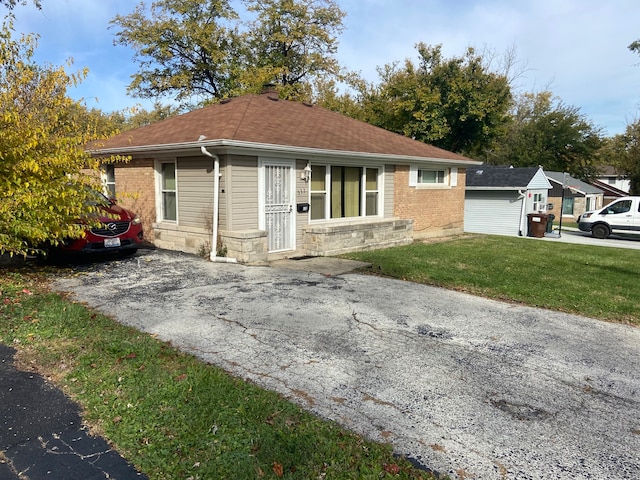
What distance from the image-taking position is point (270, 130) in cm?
1107

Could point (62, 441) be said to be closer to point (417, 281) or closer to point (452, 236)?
point (417, 281)

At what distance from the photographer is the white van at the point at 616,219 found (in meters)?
21.5

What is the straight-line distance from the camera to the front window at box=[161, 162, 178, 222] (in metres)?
11.2

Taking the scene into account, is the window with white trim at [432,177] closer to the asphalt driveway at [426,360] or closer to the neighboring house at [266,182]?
the neighboring house at [266,182]

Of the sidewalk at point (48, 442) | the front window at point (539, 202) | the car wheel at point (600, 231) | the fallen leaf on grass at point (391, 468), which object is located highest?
the front window at point (539, 202)

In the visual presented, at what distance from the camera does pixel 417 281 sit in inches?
341

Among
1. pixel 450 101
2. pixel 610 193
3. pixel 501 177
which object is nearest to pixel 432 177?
pixel 501 177

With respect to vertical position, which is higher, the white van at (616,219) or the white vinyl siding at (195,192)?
the white vinyl siding at (195,192)

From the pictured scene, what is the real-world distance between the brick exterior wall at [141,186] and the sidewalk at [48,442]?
26.6 ft

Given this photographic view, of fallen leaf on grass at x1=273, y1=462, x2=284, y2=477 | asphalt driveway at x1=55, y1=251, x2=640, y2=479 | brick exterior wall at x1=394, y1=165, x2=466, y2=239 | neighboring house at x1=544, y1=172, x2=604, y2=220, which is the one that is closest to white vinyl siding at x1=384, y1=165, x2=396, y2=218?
brick exterior wall at x1=394, y1=165, x2=466, y2=239

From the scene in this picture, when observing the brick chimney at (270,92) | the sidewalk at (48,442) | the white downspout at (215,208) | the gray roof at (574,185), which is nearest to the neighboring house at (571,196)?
the gray roof at (574,185)

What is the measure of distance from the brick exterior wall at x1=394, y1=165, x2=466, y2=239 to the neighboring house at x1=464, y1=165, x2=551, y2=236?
17.1 ft

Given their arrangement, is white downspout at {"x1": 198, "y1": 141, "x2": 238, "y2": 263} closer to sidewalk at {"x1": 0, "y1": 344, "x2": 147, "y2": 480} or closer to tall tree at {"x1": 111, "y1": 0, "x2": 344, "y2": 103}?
sidewalk at {"x1": 0, "y1": 344, "x2": 147, "y2": 480}

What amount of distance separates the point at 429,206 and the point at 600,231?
11.8 meters
